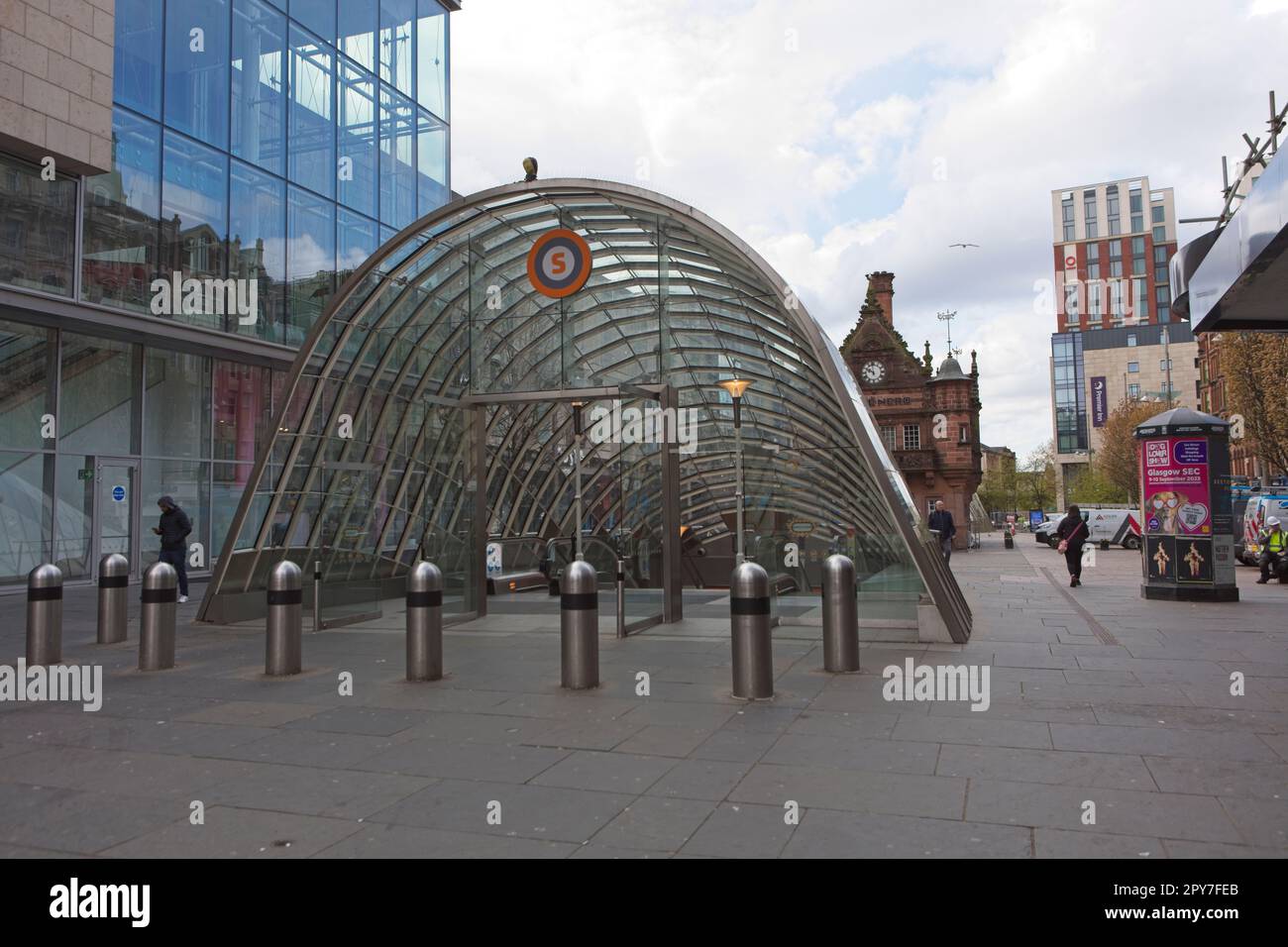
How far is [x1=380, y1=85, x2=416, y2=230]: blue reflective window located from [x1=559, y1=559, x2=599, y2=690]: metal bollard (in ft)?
67.3

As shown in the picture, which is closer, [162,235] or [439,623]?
[439,623]

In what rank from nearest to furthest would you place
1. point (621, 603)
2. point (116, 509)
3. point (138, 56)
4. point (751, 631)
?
point (751, 631), point (621, 603), point (138, 56), point (116, 509)

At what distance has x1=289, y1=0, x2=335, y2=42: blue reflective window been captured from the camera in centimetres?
2322

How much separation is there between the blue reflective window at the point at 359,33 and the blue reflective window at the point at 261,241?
16.4 ft

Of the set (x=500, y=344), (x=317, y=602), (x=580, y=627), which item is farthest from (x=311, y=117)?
(x=580, y=627)

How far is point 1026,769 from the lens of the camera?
5.40 meters

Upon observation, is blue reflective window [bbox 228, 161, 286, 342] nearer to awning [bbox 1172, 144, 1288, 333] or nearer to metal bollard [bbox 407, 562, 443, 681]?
metal bollard [bbox 407, 562, 443, 681]

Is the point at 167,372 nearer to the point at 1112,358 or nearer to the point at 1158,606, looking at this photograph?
the point at 1158,606

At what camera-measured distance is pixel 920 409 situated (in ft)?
188

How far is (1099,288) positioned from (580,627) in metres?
147

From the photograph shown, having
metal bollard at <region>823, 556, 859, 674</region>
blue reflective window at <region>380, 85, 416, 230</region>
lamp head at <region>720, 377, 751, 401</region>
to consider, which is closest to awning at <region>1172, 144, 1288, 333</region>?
metal bollard at <region>823, 556, 859, 674</region>

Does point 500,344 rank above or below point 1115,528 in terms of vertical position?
above

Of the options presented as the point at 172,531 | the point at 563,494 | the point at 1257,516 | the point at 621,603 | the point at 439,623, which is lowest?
the point at 621,603

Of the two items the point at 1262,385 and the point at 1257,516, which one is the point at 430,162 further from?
the point at 1262,385
